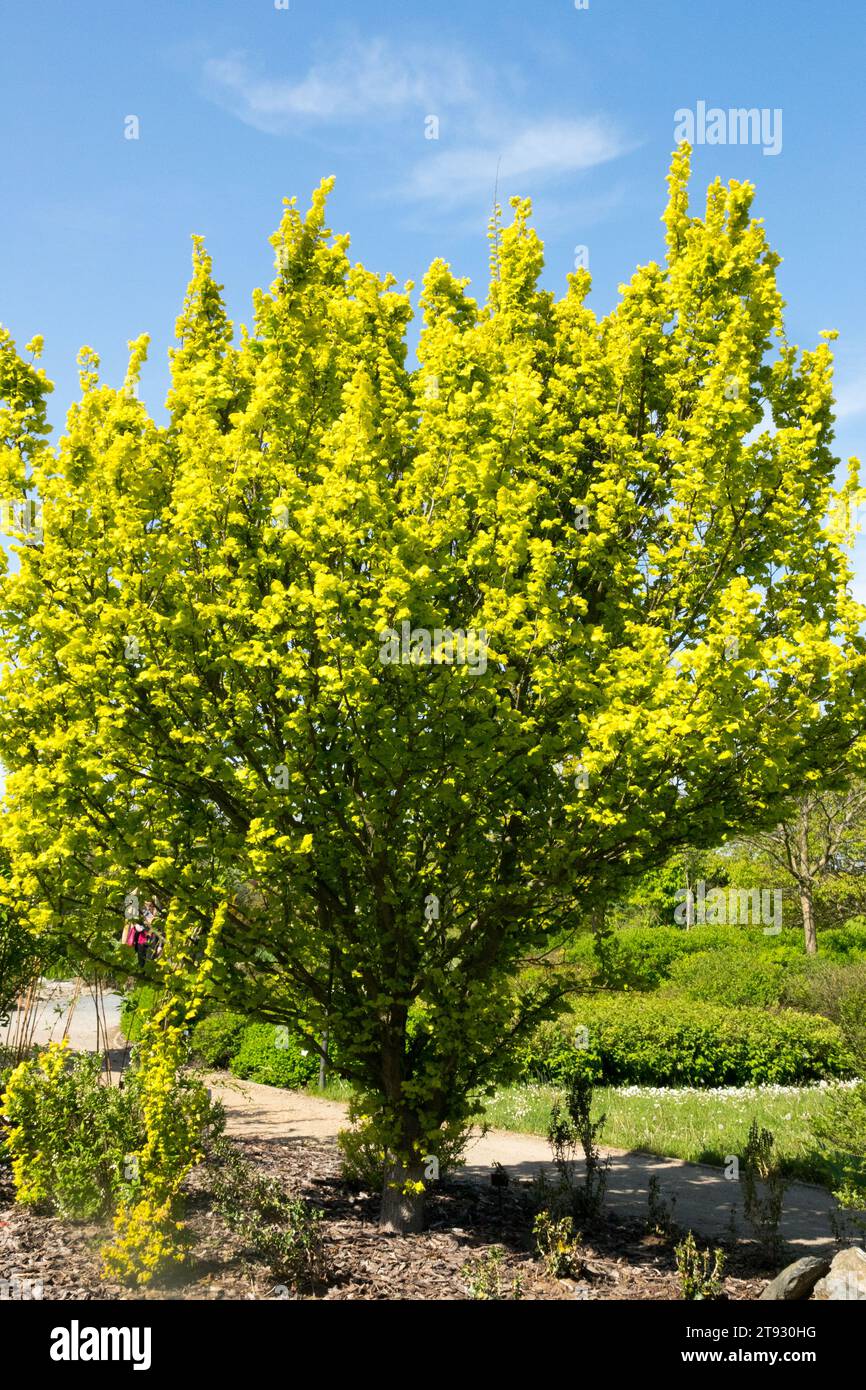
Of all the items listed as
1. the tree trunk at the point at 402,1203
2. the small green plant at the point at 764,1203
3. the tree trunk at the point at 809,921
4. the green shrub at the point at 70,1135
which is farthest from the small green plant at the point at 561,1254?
the tree trunk at the point at 809,921

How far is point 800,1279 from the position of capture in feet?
19.0

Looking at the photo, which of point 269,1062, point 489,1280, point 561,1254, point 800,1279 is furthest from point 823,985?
point 489,1280

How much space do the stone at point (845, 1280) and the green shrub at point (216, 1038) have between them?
5505 millimetres

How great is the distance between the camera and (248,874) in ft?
21.2

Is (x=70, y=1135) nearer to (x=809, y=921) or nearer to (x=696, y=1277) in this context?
(x=696, y=1277)

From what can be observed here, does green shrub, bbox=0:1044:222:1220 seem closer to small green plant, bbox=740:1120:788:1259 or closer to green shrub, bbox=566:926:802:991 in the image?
small green plant, bbox=740:1120:788:1259

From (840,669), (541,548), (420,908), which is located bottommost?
(420,908)

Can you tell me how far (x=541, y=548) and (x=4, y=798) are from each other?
3685 mm

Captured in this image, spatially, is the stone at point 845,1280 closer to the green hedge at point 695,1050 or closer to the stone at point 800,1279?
the stone at point 800,1279

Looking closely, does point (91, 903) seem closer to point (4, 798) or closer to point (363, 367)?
point (4, 798)

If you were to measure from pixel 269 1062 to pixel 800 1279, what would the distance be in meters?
10.1

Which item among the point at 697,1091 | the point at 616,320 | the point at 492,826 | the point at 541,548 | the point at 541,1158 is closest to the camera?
the point at 541,548

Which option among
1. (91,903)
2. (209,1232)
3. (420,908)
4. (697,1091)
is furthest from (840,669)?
(697,1091)

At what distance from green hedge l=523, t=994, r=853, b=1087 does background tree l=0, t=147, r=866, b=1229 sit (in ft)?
25.7
